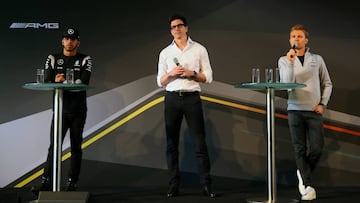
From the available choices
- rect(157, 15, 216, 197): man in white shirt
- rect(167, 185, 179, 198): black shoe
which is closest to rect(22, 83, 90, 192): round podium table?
rect(157, 15, 216, 197): man in white shirt

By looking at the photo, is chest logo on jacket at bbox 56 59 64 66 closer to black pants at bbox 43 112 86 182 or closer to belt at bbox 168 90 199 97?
black pants at bbox 43 112 86 182

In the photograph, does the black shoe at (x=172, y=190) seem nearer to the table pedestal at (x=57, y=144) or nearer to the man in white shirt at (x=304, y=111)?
the table pedestal at (x=57, y=144)

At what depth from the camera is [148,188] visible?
431cm

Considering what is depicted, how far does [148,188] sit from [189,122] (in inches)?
38.0

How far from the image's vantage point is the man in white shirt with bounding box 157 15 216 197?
3.70m

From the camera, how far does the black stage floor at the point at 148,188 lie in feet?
12.5

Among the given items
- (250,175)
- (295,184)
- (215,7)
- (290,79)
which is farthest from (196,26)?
(295,184)

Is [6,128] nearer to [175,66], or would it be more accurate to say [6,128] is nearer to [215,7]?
[175,66]

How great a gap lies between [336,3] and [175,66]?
2.05m

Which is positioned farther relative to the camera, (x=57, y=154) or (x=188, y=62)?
(x=188, y=62)

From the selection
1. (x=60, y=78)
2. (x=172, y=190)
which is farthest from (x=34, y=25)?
(x=172, y=190)

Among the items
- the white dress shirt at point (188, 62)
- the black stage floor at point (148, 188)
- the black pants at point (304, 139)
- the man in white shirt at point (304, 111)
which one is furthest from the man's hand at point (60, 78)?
the black pants at point (304, 139)

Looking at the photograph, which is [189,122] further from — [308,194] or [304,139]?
[308,194]

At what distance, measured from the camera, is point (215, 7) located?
461cm
